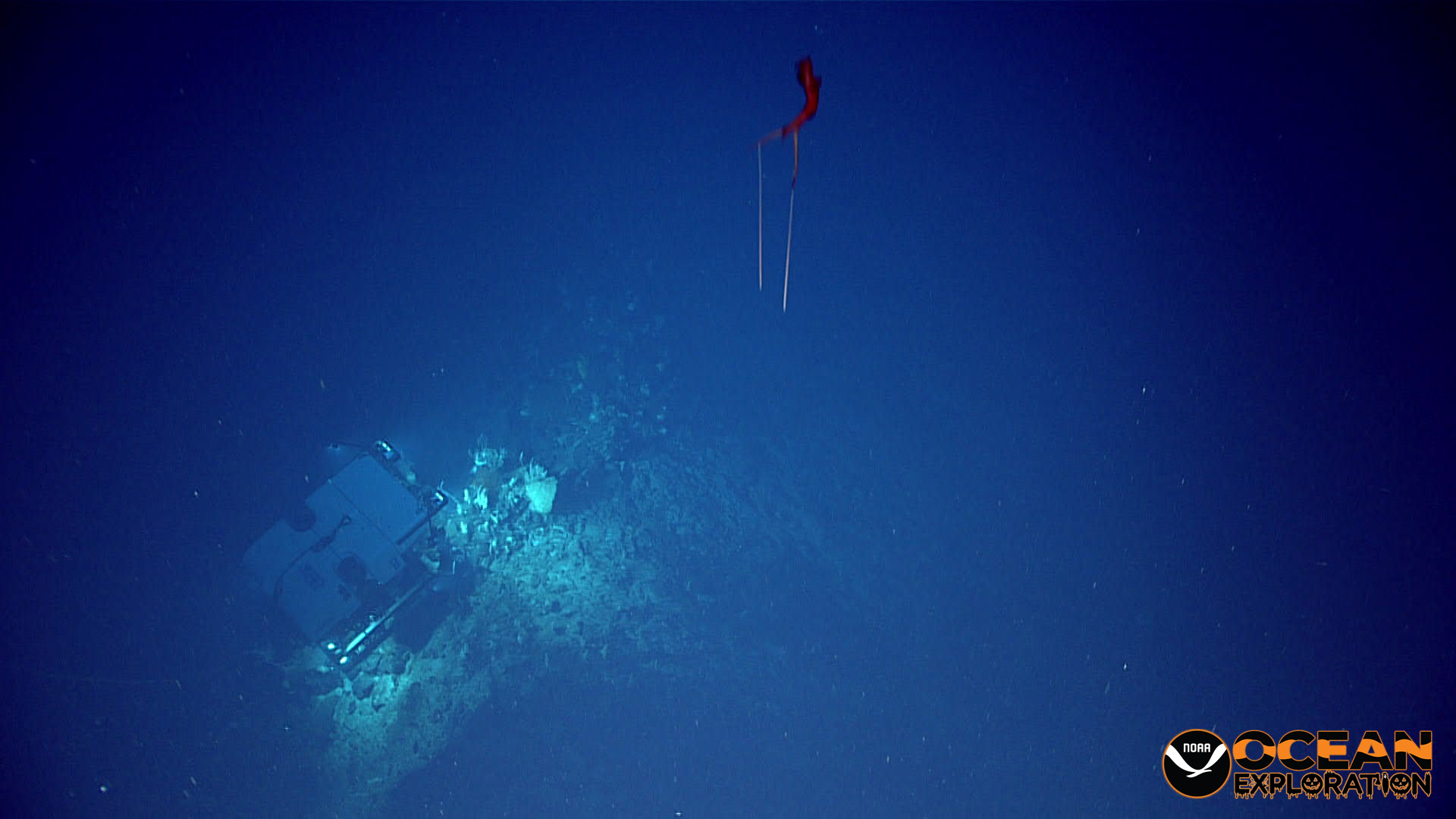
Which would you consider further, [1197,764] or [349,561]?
[349,561]

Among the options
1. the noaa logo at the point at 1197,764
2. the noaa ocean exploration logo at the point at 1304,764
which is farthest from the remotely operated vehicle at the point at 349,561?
the noaa ocean exploration logo at the point at 1304,764

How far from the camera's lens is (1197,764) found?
5.38 m

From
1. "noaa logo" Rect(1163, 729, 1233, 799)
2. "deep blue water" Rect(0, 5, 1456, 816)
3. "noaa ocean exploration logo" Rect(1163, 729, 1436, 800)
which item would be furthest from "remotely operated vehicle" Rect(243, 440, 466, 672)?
"noaa ocean exploration logo" Rect(1163, 729, 1436, 800)

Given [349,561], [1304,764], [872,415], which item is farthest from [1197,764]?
[349,561]

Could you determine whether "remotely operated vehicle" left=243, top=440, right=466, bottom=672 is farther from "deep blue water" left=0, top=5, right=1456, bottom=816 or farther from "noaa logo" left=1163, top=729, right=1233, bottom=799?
"noaa logo" left=1163, top=729, right=1233, bottom=799

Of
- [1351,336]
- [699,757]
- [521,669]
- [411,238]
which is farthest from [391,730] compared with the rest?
[1351,336]

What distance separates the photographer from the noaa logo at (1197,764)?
211 inches

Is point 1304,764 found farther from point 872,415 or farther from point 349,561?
point 349,561

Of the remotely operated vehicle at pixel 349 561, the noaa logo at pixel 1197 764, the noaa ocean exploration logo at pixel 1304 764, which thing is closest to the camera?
the noaa ocean exploration logo at pixel 1304 764

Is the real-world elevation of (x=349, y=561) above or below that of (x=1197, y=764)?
above

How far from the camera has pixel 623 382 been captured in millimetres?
6988

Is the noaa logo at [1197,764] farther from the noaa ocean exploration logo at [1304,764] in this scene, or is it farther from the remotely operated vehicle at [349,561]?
the remotely operated vehicle at [349,561]

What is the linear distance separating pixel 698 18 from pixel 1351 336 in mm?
7630

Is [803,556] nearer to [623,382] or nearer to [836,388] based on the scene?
[836,388]
